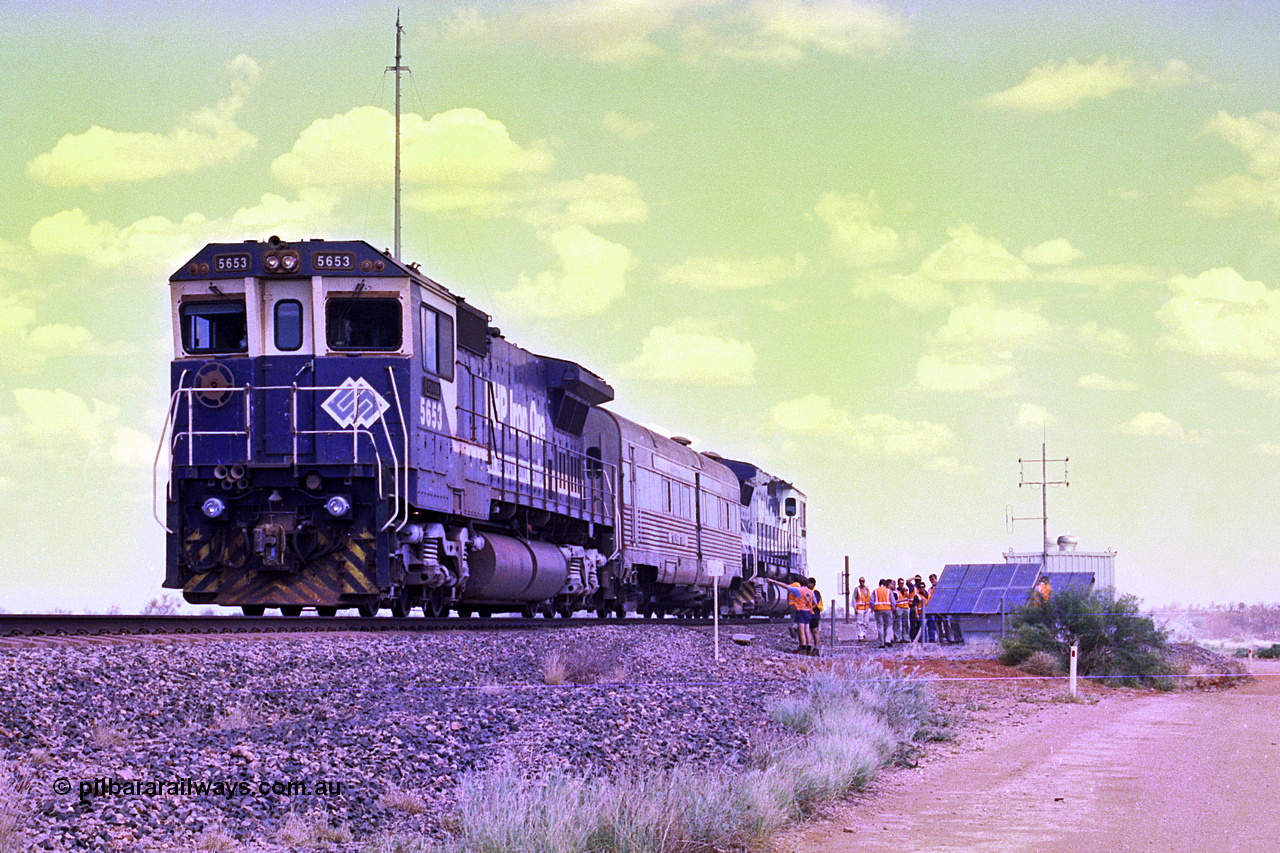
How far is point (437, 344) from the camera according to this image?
1781 centimetres

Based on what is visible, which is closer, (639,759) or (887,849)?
(887,849)

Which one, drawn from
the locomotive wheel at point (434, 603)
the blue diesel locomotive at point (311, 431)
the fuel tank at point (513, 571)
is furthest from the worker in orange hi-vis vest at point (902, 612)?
the blue diesel locomotive at point (311, 431)

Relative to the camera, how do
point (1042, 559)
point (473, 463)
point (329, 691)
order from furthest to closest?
point (1042, 559) → point (473, 463) → point (329, 691)

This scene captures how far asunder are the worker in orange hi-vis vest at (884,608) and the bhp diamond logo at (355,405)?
14.2 metres

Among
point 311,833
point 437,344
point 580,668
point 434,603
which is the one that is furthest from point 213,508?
point 311,833

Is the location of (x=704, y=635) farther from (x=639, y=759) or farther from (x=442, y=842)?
(x=442, y=842)

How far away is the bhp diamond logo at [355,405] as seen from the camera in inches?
650

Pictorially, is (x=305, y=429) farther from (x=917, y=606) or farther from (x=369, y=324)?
(x=917, y=606)

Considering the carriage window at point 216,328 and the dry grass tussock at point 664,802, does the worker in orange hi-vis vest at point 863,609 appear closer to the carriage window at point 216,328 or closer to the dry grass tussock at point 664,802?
the carriage window at point 216,328

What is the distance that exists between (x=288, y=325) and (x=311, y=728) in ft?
27.5

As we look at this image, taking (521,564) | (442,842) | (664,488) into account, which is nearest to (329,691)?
(442,842)

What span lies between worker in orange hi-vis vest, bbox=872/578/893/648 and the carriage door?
14.6m

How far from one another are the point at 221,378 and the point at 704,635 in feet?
32.5

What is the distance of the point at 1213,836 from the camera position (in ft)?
28.3
